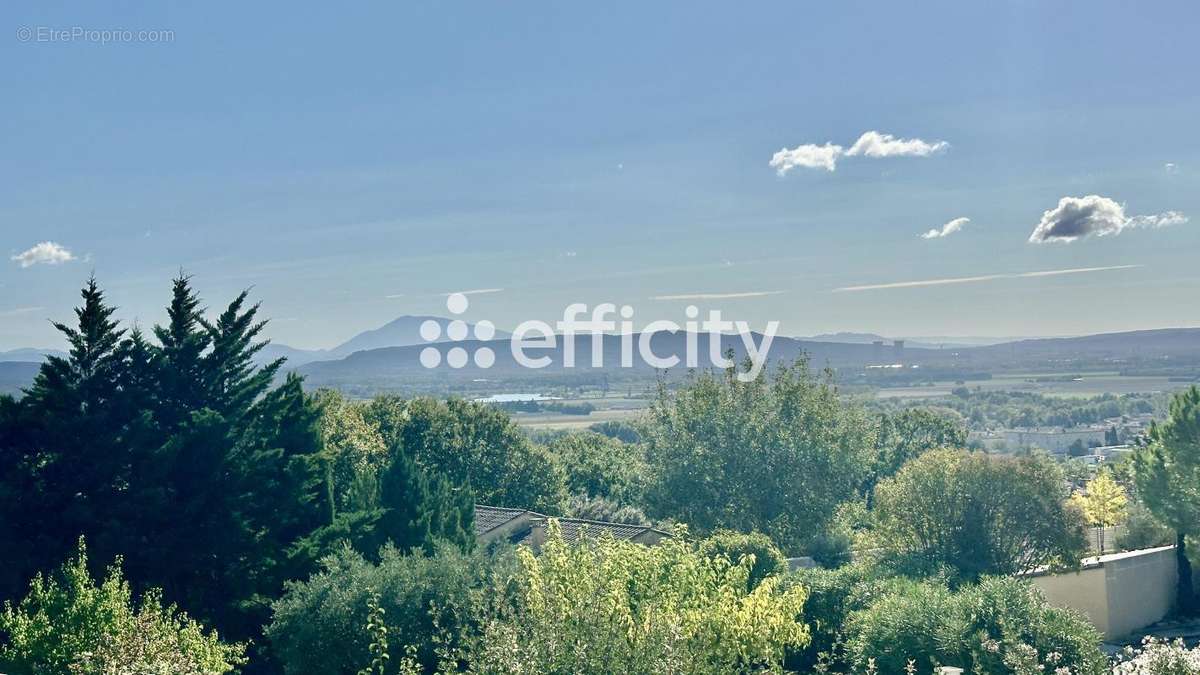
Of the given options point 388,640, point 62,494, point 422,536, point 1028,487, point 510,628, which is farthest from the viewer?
point 1028,487

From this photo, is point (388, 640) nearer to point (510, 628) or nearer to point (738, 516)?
point (510, 628)

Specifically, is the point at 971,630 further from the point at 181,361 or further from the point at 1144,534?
the point at 1144,534

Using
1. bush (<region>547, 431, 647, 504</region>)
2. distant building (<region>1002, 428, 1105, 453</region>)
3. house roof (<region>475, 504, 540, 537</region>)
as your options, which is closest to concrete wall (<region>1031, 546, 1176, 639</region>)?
house roof (<region>475, 504, 540, 537</region>)

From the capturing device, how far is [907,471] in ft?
98.7

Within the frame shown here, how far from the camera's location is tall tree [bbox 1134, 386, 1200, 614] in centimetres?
3334

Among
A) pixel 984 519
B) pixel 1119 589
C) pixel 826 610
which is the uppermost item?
pixel 984 519

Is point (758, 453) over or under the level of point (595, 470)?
over

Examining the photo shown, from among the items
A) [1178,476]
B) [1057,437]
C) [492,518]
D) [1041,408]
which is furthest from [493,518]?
[1041,408]

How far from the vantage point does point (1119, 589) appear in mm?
30844

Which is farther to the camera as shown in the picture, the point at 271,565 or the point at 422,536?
the point at 422,536

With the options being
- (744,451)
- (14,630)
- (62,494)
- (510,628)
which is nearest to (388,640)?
(14,630)

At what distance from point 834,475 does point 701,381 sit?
5676mm

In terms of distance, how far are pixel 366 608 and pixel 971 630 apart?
31.9 feet

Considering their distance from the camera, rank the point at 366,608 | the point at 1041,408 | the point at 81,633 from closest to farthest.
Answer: the point at 81,633 → the point at 366,608 → the point at 1041,408
